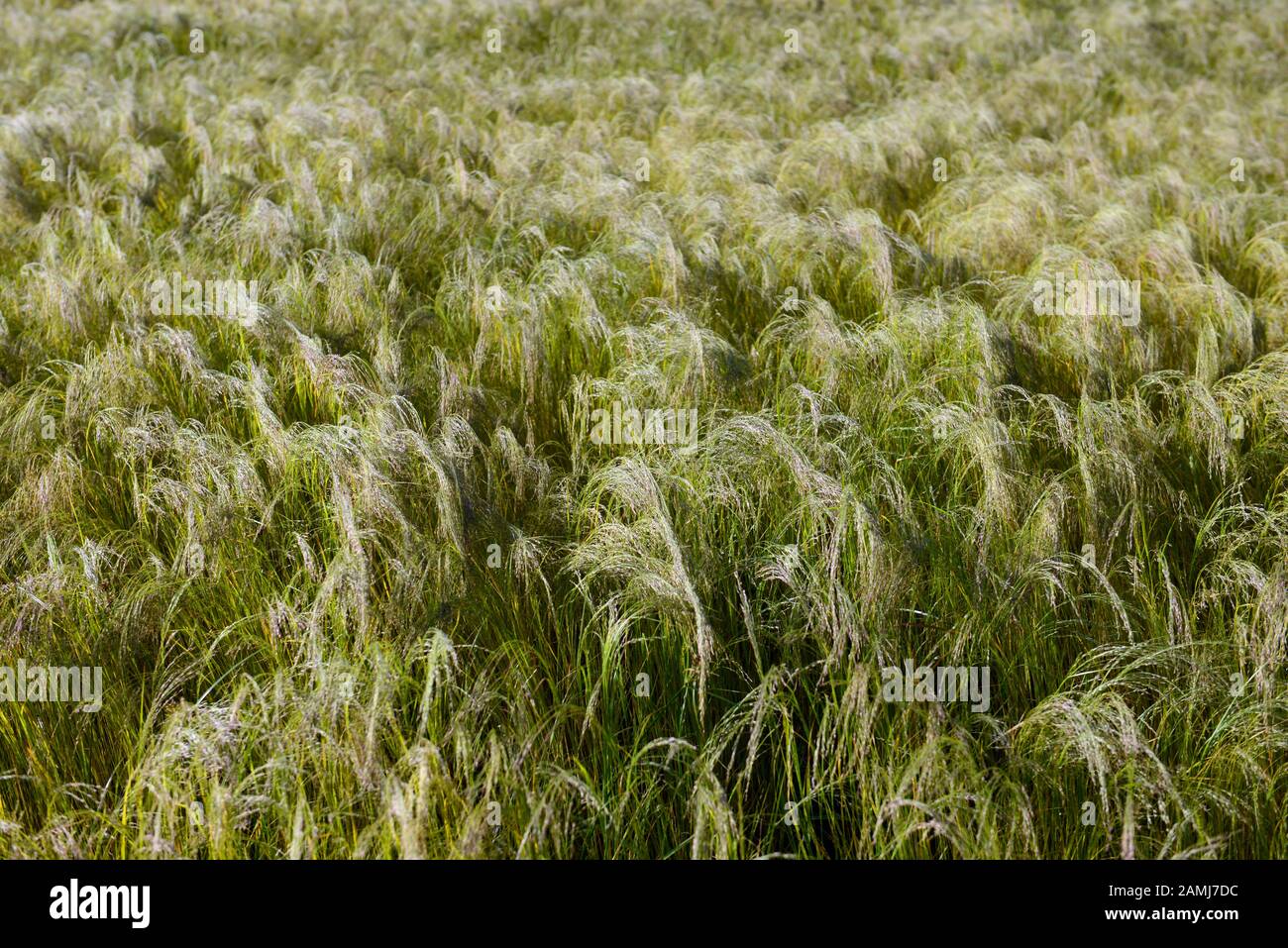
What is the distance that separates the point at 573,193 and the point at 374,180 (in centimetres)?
119

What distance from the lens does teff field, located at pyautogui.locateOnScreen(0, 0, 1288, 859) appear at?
218 cm

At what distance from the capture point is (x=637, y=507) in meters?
2.89

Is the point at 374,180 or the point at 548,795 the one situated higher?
the point at 374,180

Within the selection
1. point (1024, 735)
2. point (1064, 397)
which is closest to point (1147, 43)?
point (1064, 397)

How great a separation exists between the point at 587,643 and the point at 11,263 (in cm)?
392

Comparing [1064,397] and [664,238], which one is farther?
[664,238]

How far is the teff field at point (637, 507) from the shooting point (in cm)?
218

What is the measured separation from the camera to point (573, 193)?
588 centimetres

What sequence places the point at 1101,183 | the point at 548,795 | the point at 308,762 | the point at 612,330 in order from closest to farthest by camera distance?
the point at 548,795 < the point at 308,762 < the point at 612,330 < the point at 1101,183

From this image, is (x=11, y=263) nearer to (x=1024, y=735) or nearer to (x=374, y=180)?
(x=374, y=180)

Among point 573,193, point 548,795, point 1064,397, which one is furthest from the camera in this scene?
point 573,193

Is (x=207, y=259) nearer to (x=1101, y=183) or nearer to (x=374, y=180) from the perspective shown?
(x=374, y=180)

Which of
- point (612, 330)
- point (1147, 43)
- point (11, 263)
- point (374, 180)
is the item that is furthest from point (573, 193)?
point (1147, 43)
